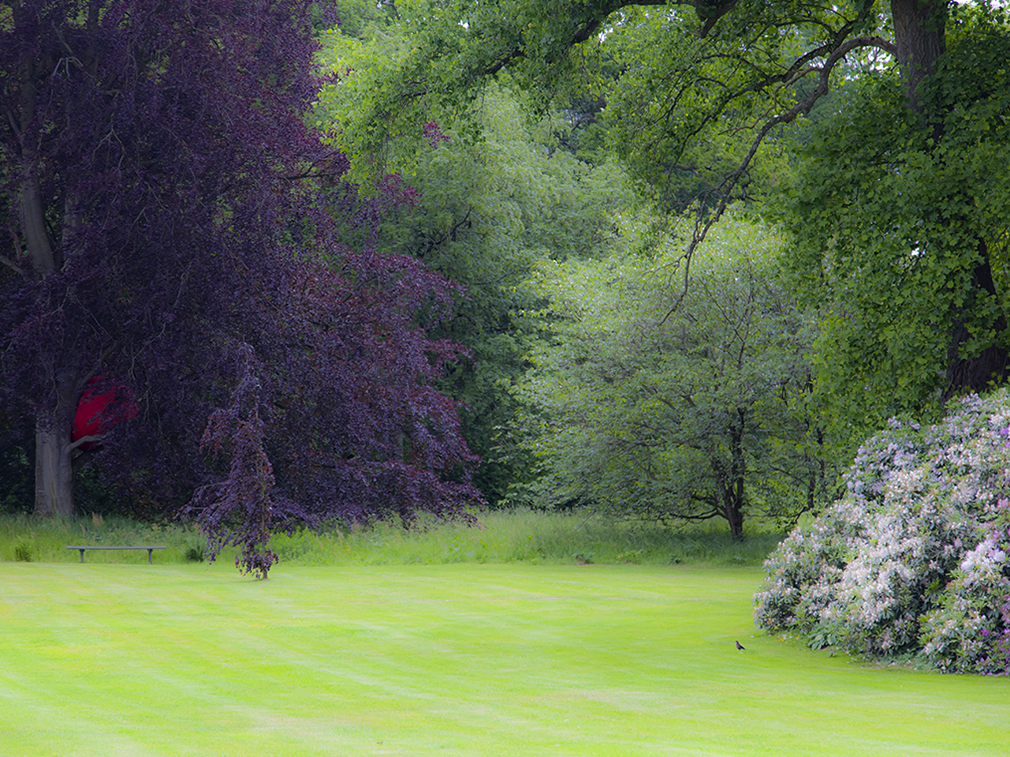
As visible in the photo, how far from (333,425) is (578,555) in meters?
5.40

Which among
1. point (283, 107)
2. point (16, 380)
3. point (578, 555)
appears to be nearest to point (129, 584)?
point (16, 380)

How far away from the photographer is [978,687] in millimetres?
8930

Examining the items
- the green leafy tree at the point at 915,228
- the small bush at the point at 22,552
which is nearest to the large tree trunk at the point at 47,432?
the small bush at the point at 22,552

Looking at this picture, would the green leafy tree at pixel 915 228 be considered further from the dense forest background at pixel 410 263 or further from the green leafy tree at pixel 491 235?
the green leafy tree at pixel 491 235

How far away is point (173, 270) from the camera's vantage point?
21.1 metres

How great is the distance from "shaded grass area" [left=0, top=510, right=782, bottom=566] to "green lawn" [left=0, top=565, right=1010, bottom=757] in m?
4.81

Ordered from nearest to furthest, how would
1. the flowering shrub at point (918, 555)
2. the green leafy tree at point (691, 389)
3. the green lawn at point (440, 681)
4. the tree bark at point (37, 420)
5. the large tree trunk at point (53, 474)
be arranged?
1. the green lawn at point (440, 681)
2. the flowering shrub at point (918, 555)
3. the green leafy tree at point (691, 389)
4. the tree bark at point (37, 420)
5. the large tree trunk at point (53, 474)

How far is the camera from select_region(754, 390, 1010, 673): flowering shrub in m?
9.72

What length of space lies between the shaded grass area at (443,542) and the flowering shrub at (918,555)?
10816 millimetres

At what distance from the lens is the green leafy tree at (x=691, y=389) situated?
21.9m

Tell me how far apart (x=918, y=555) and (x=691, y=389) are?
39.9 feet

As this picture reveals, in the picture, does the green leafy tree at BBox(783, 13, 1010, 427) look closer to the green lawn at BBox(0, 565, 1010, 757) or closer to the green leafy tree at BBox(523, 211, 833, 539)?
the green lawn at BBox(0, 565, 1010, 757)

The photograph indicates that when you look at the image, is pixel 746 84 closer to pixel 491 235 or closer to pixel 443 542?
pixel 443 542

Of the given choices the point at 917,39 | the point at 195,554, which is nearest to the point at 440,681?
the point at 917,39
